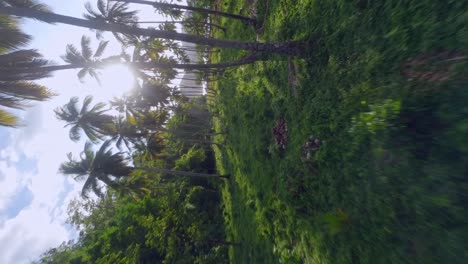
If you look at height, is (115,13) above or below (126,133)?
above

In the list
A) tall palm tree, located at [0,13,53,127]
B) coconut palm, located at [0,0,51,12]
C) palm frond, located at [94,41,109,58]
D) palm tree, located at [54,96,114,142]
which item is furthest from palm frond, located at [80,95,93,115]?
coconut palm, located at [0,0,51,12]

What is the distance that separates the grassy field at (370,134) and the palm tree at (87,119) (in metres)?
9.19

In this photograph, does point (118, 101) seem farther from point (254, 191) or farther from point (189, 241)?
point (254, 191)

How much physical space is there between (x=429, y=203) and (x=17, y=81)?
27.7 ft

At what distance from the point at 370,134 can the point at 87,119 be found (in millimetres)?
13536

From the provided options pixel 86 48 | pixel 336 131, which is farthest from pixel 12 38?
pixel 336 131

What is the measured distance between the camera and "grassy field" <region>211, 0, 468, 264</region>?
317 centimetres

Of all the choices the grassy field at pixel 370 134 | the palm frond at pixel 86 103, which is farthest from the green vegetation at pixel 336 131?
the palm frond at pixel 86 103

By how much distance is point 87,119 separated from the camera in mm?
14344

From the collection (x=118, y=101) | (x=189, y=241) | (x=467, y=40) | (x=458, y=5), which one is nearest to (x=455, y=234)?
(x=467, y=40)

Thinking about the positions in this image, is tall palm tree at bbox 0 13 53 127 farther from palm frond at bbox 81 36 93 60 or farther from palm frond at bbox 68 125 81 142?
palm frond at bbox 68 125 81 142

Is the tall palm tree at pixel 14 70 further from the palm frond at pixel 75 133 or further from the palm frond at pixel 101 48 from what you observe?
the palm frond at pixel 75 133

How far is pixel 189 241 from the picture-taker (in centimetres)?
1163

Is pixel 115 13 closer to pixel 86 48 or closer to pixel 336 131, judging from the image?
pixel 86 48
